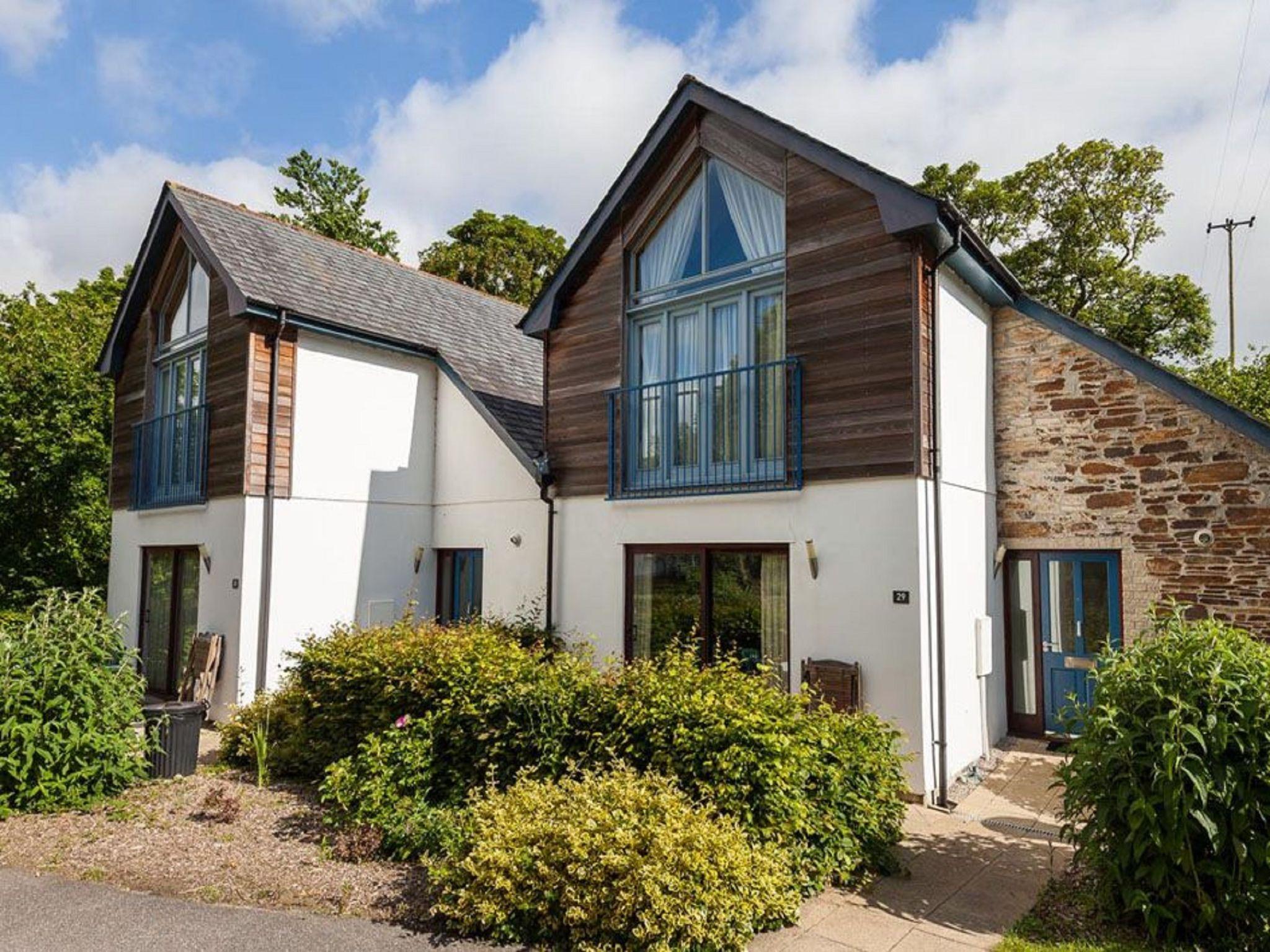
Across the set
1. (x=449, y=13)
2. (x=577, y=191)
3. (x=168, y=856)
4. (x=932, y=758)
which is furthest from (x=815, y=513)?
(x=577, y=191)

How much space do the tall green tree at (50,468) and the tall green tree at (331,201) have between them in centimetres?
1499

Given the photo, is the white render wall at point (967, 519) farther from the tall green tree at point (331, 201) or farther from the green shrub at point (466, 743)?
the tall green tree at point (331, 201)

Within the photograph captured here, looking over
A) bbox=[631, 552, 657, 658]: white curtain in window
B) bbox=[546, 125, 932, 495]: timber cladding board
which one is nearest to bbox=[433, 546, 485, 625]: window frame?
A: bbox=[631, 552, 657, 658]: white curtain in window

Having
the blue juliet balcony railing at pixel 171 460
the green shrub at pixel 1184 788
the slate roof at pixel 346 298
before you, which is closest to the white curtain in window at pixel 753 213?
the slate roof at pixel 346 298

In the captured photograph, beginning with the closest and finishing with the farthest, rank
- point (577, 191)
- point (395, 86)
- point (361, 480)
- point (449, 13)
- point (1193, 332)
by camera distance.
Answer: point (449, 13) < point (395, 86) < point (361, 480) < point (577, 191) < point (1193, 332)

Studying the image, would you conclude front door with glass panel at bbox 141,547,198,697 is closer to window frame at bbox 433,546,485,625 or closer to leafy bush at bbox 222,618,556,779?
window frame at bbox 433,546,485,625

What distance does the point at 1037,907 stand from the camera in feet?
16.7

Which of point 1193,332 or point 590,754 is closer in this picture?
point 590,754

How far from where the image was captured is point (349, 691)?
7754mm

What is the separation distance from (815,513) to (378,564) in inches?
276

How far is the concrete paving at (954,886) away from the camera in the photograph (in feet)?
15.3

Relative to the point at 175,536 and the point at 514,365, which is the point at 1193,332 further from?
the point at 175,536

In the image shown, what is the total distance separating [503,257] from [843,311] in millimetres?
24677

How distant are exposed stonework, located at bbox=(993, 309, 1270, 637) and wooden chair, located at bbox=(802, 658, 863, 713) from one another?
3.12 m
